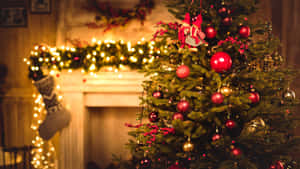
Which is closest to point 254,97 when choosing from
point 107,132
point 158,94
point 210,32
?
point 210,32

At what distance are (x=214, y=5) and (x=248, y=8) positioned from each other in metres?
0.18

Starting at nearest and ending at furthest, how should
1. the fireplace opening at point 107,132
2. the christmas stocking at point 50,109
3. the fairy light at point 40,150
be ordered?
the christmas stocking at point 50,109 → the fairy light at point 40,150 → the fireplace opening at point 107,132

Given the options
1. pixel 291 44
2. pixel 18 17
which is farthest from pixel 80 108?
pixel 291 44

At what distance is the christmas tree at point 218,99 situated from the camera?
112 centimetres

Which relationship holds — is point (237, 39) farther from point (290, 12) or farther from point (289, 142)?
point (290, 12)

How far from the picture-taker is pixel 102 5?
2354 millimetres

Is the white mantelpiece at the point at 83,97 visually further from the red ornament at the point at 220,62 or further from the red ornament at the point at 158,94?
the red ornament at the point at 220,62

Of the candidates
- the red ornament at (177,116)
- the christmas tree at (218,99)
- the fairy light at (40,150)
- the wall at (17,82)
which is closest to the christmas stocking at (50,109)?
the fairy light at (40,150)

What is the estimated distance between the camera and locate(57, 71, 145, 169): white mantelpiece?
2.33 m

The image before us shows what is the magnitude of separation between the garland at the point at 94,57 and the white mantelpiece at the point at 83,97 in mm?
106

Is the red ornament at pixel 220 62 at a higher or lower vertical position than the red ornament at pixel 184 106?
higher

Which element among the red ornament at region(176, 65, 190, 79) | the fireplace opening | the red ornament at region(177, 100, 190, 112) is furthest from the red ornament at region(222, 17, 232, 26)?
the fireplace opening

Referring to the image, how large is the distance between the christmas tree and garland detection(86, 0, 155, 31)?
3.60 ft

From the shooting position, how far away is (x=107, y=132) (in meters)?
2.77
